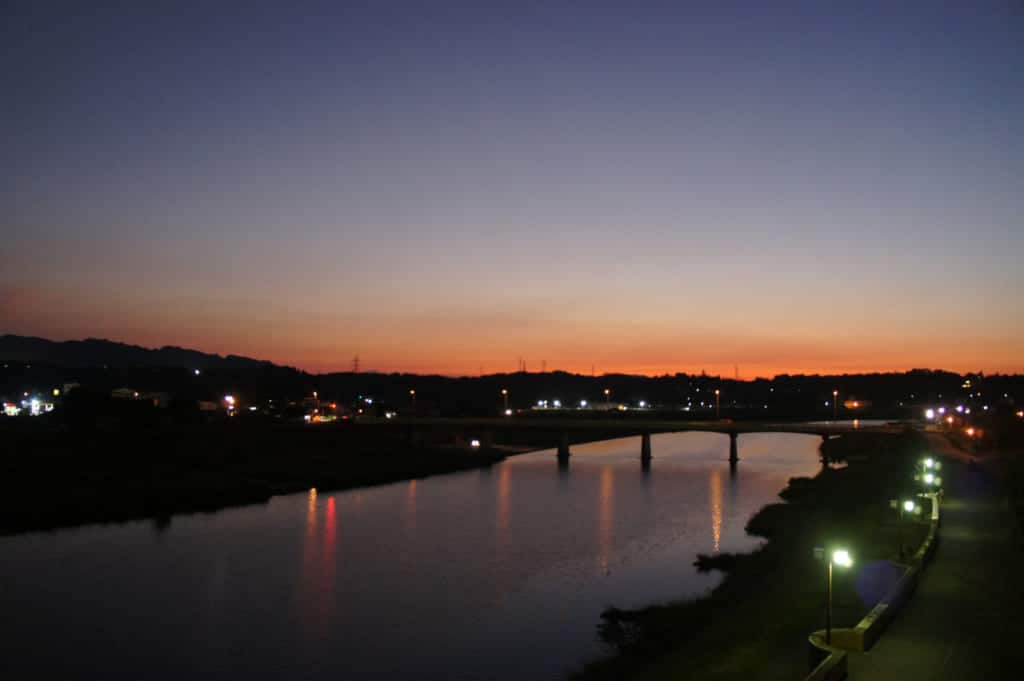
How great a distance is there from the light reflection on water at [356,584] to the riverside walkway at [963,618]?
728cm

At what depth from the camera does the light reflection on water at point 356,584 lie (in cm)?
2044

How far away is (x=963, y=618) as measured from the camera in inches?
687

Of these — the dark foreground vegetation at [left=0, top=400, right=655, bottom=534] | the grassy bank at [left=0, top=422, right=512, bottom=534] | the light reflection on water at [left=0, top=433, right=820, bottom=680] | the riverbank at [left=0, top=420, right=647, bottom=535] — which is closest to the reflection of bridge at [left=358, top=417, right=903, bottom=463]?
the dark foreground vegetation at [left=0, top=400, right=655, bottom=534]

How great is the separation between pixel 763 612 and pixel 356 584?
1356 cm

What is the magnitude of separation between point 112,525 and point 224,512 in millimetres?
6032

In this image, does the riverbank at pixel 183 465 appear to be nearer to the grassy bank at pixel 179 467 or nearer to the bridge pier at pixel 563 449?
the grassy bank at pixel 179 467

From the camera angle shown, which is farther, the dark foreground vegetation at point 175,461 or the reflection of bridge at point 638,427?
the reflection of bridge at point 638,427

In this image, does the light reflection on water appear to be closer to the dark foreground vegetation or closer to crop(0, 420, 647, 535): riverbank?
crop(0, 420, 647, 535): riverbank

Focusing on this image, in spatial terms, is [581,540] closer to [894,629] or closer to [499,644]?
[499,644]

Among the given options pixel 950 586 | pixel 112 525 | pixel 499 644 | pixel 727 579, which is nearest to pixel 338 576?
pixel 499 644

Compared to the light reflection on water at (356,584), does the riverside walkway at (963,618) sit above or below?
above

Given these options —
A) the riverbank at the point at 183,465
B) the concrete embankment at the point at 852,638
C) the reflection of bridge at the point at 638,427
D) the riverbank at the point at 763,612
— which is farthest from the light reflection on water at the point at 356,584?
the reflection of bridge at the point at 638,427

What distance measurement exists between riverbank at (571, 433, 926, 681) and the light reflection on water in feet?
4.46

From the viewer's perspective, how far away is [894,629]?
1658cm
